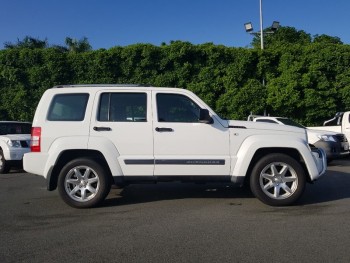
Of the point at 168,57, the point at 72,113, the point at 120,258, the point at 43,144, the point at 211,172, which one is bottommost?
the point at 120,258

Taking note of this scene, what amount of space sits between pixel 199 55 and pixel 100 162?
48.0 feet

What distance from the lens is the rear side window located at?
7207mm

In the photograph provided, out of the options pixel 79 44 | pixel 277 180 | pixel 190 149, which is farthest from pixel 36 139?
pixel 79 44

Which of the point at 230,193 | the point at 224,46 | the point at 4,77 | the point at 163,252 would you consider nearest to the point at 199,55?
the point at 224,46

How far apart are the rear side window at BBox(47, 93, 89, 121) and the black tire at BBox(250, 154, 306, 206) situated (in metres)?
2.96

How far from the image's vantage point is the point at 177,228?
591 cm

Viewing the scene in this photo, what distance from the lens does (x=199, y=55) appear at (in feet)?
69.1

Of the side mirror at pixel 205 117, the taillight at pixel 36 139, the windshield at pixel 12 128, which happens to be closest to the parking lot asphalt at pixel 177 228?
the taillight at pixel 36 139

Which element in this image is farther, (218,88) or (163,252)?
(218,88)

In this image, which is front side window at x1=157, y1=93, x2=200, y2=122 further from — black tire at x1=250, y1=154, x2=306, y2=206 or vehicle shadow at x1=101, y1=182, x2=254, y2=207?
vehicle shadow at x1=101, y1=182, x2=254, y2=207

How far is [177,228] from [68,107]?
2817mm

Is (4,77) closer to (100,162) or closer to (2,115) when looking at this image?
(2,115)

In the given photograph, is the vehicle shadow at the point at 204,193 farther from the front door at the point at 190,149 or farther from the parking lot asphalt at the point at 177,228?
the front door at the point at 190,149

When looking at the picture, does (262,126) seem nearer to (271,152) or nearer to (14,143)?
(271,152)
